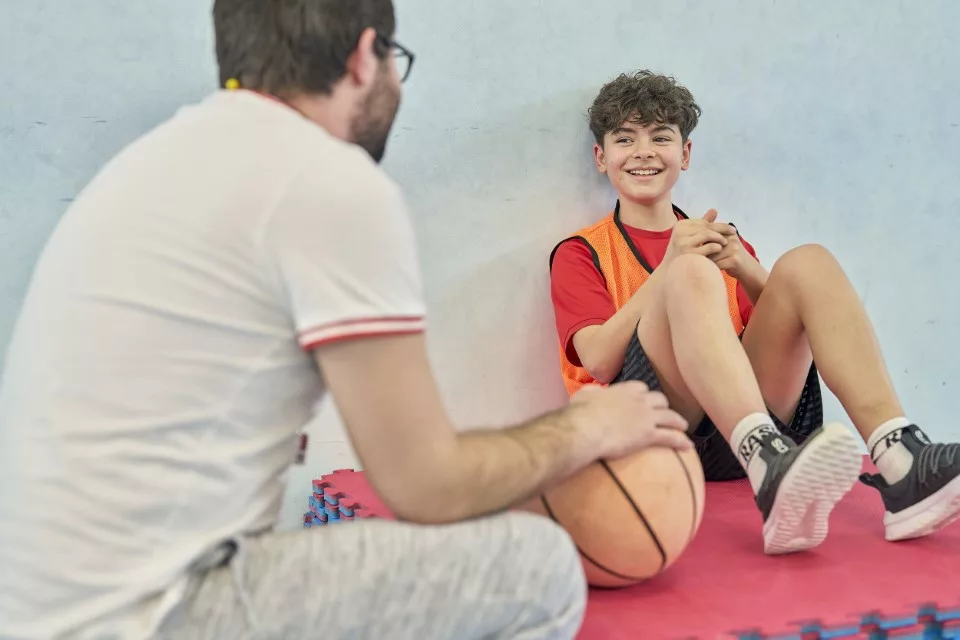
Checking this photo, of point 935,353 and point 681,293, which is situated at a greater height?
point 681,293

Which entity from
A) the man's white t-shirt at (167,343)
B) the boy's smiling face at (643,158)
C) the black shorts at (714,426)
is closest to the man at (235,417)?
the man's white t-shirt at (167,343)

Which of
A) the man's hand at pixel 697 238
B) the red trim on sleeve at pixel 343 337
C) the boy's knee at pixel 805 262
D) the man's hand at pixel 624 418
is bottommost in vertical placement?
the man's hand at pixel 624 418

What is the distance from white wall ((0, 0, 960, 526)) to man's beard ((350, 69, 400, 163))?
91 centimetres

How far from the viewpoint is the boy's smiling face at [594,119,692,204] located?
6.81 feet

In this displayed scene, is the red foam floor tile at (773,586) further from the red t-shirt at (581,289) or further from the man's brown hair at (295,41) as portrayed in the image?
the man's brown hair at (295,41)

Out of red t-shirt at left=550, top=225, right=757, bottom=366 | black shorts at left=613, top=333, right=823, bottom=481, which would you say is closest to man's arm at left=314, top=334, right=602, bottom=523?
black shorts at left=613, top=333, right=823, bottom=481

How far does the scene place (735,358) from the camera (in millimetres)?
1463

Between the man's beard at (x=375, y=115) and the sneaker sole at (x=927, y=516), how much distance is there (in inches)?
38.1

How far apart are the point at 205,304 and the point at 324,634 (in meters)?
0.35

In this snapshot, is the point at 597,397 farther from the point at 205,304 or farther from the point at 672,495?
the point at 205,304

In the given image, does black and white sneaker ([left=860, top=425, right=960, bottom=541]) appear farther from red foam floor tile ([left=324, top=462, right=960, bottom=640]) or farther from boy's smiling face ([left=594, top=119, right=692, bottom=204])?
boy's smiling face ([left=594, top=119, right=692, bottom=204])

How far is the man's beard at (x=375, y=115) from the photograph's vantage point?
3.39 ft

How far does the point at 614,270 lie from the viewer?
205 centimetres

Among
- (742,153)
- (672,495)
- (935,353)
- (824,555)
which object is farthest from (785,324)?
(935,353)
